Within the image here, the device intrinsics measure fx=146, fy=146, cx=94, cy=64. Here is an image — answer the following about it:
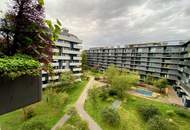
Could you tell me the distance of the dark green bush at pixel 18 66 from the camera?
3231 millimetres

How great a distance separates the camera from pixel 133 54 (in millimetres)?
55625

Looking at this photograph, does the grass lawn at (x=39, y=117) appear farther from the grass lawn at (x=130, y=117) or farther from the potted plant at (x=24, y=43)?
the potted plant at (x=24, y=43)

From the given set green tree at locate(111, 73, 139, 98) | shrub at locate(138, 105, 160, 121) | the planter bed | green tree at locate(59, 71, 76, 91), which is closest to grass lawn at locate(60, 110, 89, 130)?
shrub at locate(138, 105, 160, 121)

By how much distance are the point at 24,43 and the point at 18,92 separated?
1.33 meters

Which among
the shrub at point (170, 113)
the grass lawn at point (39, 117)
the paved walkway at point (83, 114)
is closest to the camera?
the grass lawn at point (39, 117)

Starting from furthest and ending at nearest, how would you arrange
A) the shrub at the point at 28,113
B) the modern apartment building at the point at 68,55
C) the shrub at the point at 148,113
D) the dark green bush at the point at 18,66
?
the modern apartment building at the point at 68,55, the shrub at the point at 148,113, the shrub at the point at 28,113, the dark green bush at the point at 18,66

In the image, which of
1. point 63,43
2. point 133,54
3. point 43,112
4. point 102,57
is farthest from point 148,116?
point 102,57

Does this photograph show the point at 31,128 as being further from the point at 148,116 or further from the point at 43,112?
the point at 148,116

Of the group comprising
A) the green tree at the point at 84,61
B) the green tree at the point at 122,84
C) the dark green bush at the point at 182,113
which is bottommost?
the dark green bush at the point at 182,113

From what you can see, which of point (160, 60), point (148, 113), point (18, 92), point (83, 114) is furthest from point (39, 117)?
point (160, 60)

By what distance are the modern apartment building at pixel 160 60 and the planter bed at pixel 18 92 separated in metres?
31.4

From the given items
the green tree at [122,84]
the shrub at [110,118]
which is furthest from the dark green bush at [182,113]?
the shrub at [110,118]

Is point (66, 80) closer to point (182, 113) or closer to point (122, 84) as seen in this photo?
point (122, 84)

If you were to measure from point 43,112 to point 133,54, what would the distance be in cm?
4185
